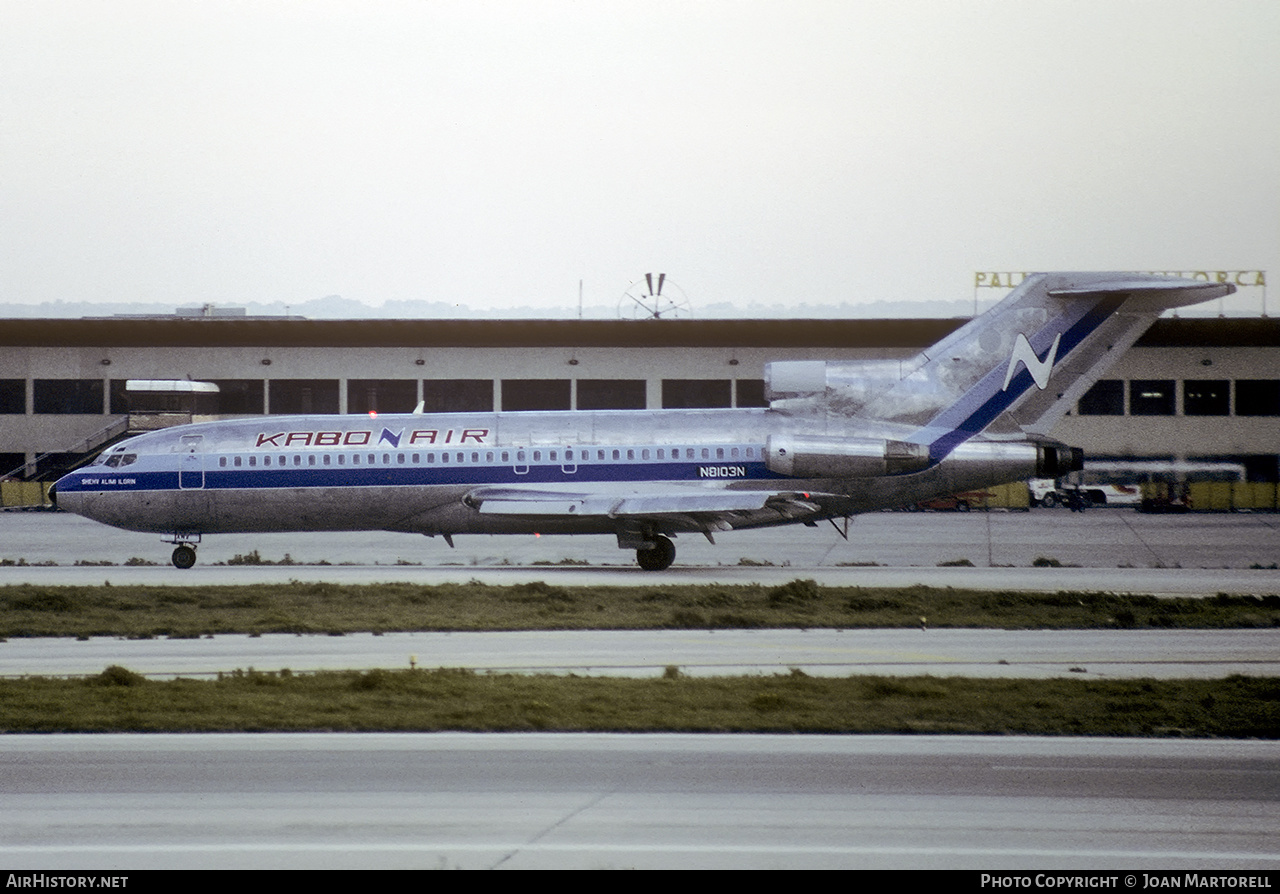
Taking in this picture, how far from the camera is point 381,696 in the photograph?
53.1ft

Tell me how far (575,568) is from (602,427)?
12.4ft

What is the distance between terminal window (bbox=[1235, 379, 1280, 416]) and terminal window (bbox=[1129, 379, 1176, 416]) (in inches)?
127

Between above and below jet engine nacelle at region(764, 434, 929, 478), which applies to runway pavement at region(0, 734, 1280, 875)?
below

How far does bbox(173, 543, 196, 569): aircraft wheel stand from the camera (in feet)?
115

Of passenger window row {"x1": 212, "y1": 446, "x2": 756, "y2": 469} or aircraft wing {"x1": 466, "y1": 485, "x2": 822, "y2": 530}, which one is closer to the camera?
aircraft wing {"x1": 466, "y1": 485, "x2": 822, "y2": 530}

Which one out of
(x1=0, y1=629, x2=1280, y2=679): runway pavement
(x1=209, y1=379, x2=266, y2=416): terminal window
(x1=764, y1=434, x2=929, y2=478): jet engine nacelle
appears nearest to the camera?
(x1=0, y1=629, x2=1280, y2=679): runway pavement

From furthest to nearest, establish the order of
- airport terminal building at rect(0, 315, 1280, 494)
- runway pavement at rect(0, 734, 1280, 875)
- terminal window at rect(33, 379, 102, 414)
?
terminal window at rect(33, 379, 102, 414), airport terminal building at rect(0, 315, 1280, 494), runway pavement at rect(0, 734, 1280, 875)

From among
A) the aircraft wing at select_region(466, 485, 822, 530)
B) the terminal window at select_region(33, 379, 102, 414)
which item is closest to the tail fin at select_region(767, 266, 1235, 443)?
the aircraft wing at select_region(466, 485, 822, 530)

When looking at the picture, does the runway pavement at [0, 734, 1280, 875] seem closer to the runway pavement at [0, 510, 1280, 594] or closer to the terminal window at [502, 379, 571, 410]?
the runway pavement at [0, 510, 1280, 594]

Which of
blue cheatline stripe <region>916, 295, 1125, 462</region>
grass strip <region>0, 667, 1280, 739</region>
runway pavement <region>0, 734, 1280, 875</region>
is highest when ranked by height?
blue cheatline stripe <region>916, 295, 1125, 462</region>

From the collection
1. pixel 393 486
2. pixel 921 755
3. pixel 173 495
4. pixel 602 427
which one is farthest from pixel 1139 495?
pixel 921 755

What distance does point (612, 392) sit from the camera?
203ft

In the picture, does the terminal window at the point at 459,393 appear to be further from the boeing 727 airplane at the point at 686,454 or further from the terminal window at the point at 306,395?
the boeing 727 airplane at the point at 686,454

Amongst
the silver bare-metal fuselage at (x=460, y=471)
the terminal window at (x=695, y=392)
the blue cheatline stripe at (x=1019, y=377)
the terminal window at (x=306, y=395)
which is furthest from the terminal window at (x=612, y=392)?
the blue cheatline stripe at (x=1019, y=377)
